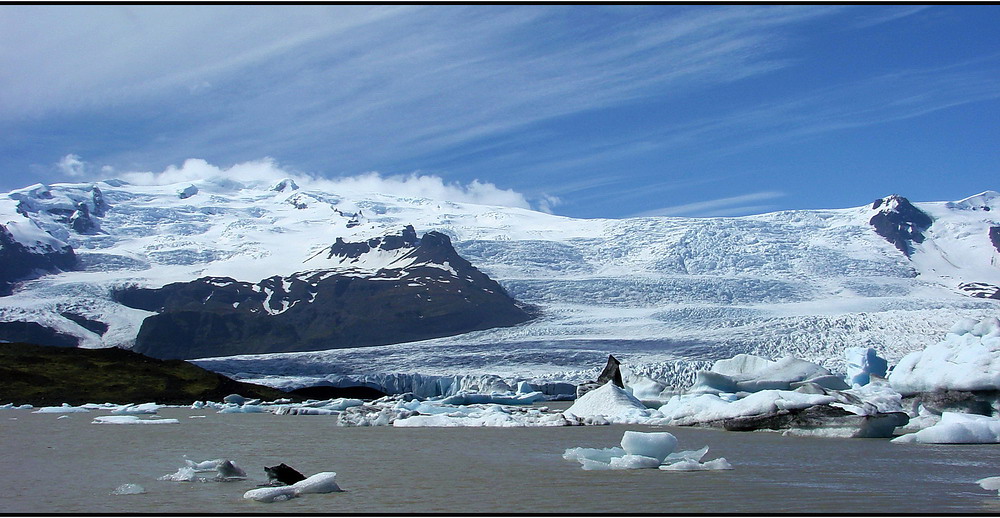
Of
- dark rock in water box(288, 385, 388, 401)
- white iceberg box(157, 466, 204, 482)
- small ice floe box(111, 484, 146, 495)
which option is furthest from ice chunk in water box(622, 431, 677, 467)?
dark rock in water box(288, 385, 388, 401)

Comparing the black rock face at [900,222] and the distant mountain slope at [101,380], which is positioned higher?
the black rock face at [900,222]

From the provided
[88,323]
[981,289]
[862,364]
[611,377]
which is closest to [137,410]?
[611,377]

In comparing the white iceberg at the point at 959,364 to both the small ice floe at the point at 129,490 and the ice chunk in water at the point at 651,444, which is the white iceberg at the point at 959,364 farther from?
the small ice floe at the point at 129,490

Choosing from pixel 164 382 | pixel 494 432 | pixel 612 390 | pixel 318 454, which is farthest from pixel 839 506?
pixel 164 382

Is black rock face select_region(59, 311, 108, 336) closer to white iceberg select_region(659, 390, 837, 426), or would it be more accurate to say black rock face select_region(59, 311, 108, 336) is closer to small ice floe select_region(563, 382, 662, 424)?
small ice floe select_region(563, 382, 662, 424)

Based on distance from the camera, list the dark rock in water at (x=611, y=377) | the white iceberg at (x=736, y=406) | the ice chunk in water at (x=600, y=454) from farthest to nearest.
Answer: the dark rock in water at (x=611, y=377)
the white iceberg at (x=736, y=406)
the ice chunk in water at (x=600, y=454)

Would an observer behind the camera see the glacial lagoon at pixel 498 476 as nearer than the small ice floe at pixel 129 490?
Yes

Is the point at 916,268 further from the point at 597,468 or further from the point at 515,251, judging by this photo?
the point at 597,468

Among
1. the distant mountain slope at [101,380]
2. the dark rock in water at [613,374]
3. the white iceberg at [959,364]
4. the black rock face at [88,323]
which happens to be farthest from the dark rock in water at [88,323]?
the white iceberg at [959,364]
